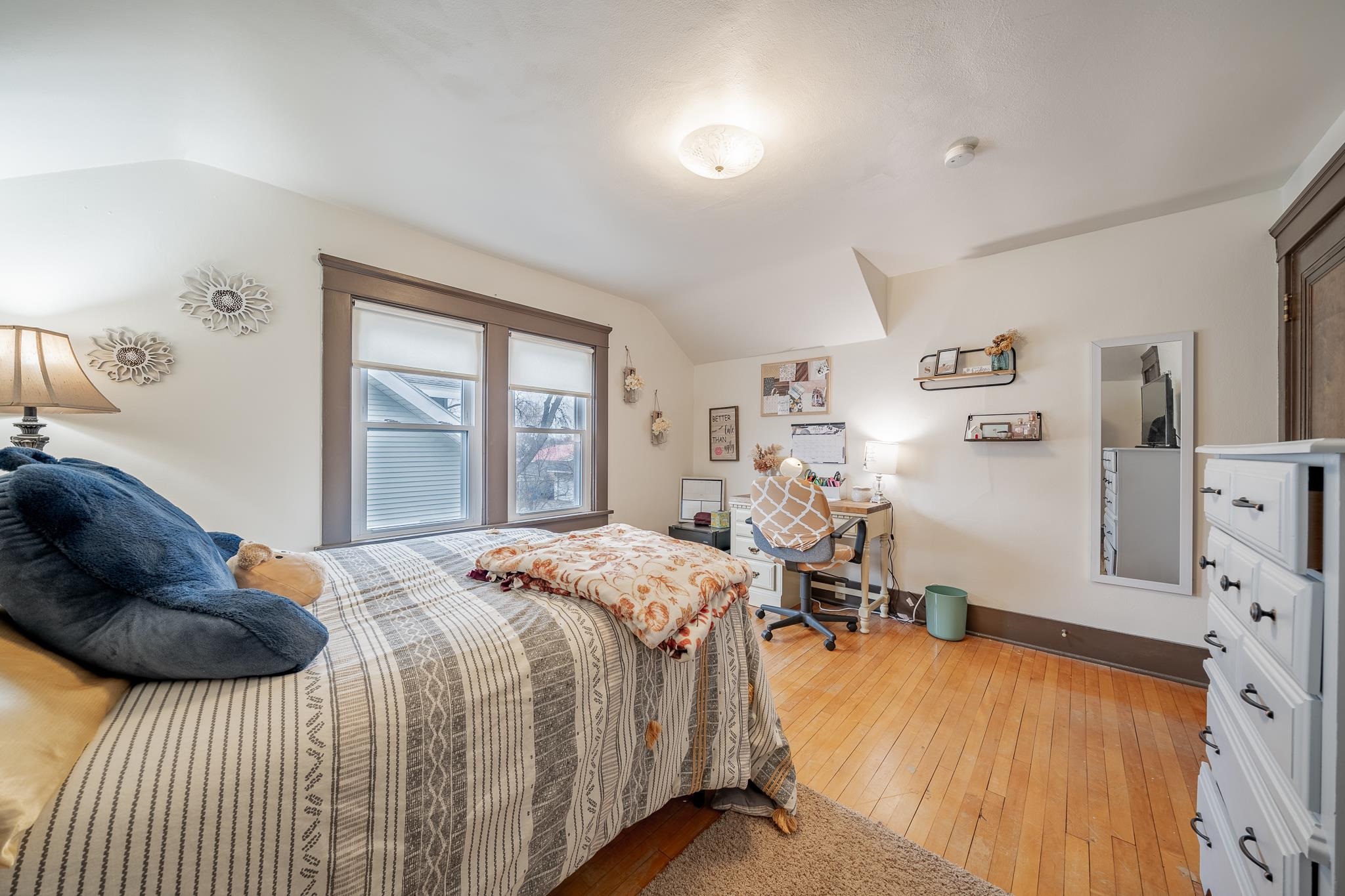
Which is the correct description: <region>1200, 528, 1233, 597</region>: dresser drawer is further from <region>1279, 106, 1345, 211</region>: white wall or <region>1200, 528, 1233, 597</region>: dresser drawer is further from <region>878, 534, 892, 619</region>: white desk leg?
<region>878, 534, 892, 619</region>: white desk leg

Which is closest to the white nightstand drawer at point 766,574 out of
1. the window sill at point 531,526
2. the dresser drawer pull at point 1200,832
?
the window sill at point 531,526

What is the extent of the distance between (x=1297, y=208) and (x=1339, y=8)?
1036 millimetres

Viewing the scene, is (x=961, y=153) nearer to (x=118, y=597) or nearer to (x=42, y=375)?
(x=118, y=597)

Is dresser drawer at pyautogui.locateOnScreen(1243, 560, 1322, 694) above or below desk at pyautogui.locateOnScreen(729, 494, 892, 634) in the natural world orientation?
above

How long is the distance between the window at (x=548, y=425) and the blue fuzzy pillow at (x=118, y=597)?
236 centimetres

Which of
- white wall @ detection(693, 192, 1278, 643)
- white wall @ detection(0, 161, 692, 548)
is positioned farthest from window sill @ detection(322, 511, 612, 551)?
white wall @ detection(693, 192, 1278, 643)

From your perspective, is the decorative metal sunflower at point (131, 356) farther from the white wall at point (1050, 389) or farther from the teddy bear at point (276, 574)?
the white wall at point (1050, 389)

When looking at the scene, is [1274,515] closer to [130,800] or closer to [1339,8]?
[1339,8]

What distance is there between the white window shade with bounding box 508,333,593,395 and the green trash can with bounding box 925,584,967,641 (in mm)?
2837

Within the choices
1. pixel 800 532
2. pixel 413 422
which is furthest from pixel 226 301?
pixel 800 532

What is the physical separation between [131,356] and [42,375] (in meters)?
0.47

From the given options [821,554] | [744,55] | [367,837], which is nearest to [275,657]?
[367,837]

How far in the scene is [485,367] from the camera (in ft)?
9.81

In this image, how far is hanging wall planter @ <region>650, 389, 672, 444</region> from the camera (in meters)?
4.04
